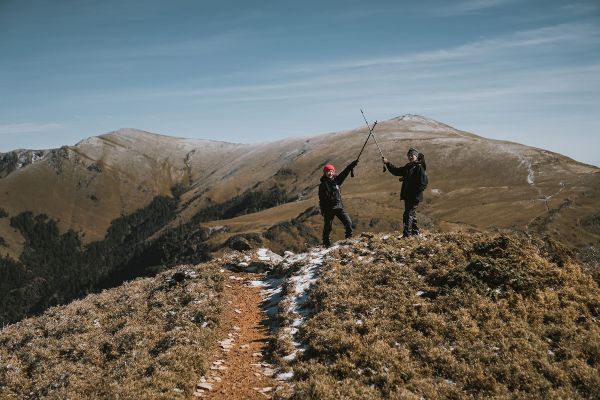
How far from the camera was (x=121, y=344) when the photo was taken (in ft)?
58.6

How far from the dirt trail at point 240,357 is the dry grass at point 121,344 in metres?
0.52

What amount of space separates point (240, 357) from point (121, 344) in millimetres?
5546

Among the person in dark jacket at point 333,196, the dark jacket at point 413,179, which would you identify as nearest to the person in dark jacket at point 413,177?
the dark jacket at point 413,179

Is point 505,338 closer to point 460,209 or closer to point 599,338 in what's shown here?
point 599,338

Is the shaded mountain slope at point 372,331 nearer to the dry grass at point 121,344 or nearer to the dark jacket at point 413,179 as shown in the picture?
the dry grass at point 121,344

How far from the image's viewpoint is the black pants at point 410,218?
79.4 feet

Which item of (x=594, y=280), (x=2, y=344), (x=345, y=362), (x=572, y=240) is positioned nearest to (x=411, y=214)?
(x=594, y=280)

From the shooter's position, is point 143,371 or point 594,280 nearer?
point 143,371

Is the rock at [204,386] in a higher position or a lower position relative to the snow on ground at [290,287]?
lower

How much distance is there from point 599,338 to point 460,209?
18024cm

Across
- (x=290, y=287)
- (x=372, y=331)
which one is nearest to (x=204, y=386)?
(x=372, y=331)

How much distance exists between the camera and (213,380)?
1433 cm

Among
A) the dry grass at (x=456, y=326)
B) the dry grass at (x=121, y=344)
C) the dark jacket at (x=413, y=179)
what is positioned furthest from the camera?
the dark jacket at (x=413, y=179)

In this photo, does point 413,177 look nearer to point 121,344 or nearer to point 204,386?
point 204,386
